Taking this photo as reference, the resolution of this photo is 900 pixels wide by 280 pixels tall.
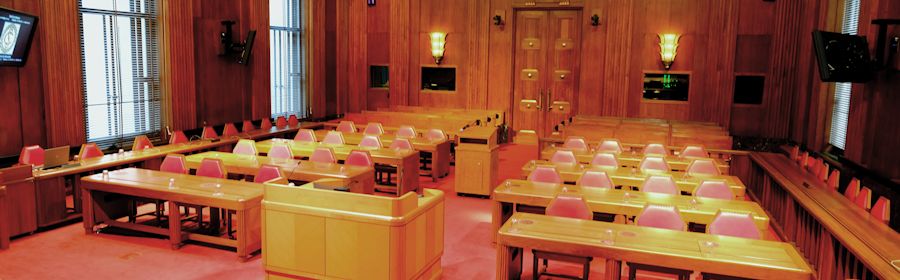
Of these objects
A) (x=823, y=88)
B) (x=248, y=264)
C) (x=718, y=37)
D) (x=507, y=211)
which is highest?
(x=718, y=37)

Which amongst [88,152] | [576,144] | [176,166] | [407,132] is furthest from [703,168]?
[88,152]

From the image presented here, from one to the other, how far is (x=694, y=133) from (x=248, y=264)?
7.82m

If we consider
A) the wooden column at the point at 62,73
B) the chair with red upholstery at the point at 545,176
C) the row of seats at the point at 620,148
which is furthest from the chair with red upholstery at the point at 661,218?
the wooden column at the point at 62,73

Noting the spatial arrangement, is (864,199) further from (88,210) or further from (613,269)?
(88,210)

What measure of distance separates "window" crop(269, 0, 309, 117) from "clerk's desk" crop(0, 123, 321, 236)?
5765 millimetres

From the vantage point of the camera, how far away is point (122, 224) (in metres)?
7.43

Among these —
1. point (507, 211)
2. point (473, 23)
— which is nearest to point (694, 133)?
point (507, 211)

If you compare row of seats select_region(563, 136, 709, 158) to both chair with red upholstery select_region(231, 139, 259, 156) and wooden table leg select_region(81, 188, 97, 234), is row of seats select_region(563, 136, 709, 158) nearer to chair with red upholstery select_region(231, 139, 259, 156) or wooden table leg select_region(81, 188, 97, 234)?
chair with red upholstery select_region(231, 139, 259, 156)

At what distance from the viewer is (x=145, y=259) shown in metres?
6.64

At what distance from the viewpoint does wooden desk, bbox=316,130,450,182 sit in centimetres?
1069

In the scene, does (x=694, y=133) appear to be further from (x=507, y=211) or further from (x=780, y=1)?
(x=507, y=211)

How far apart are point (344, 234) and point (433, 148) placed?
5489mm

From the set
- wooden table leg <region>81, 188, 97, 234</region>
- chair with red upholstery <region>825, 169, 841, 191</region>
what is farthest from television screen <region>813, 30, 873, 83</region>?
wooden table leg <region>81, 188, 97, 234</region>

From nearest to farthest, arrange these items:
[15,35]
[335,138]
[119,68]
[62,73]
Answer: [15,35] → [62,73] → [119,68] → [335,138]
